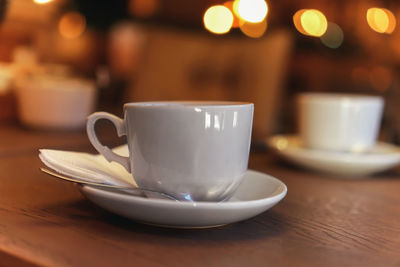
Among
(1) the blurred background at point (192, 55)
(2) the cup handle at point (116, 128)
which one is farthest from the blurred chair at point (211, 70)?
(2) the cup handle at point (116, 128)

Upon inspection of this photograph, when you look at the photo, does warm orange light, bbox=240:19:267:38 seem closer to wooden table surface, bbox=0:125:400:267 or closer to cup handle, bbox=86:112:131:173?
wooden table surface, bbox=0:125:400:267

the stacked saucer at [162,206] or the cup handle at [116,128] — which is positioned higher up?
the cup handle at [116,128]

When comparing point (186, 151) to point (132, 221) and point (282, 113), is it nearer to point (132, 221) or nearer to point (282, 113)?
point (132, 221)

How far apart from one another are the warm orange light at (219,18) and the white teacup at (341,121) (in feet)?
8.10

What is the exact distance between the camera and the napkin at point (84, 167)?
44cm

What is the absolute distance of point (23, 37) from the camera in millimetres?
2570

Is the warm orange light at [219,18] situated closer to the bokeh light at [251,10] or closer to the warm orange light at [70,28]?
the bokeh light at [251,10]

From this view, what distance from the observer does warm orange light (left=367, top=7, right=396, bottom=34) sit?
14.0 feet

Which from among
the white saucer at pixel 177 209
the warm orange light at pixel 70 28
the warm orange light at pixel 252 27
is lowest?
the white saucer at pixel 177 209

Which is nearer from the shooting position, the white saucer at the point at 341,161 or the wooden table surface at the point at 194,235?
the wooden table surface at the point at 194,235

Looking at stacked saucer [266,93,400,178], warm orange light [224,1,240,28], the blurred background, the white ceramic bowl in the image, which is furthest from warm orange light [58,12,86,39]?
stacked saucer [266,93,400,178]

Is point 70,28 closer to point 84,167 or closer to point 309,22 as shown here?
point 309,22

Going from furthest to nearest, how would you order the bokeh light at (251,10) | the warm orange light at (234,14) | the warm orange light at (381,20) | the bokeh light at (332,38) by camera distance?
the warm orange light at (381,20) → the bokeh light at (332,38) → the warm orange light at (234,14) → the bokeh light at (251,10)

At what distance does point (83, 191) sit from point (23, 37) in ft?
7.86
